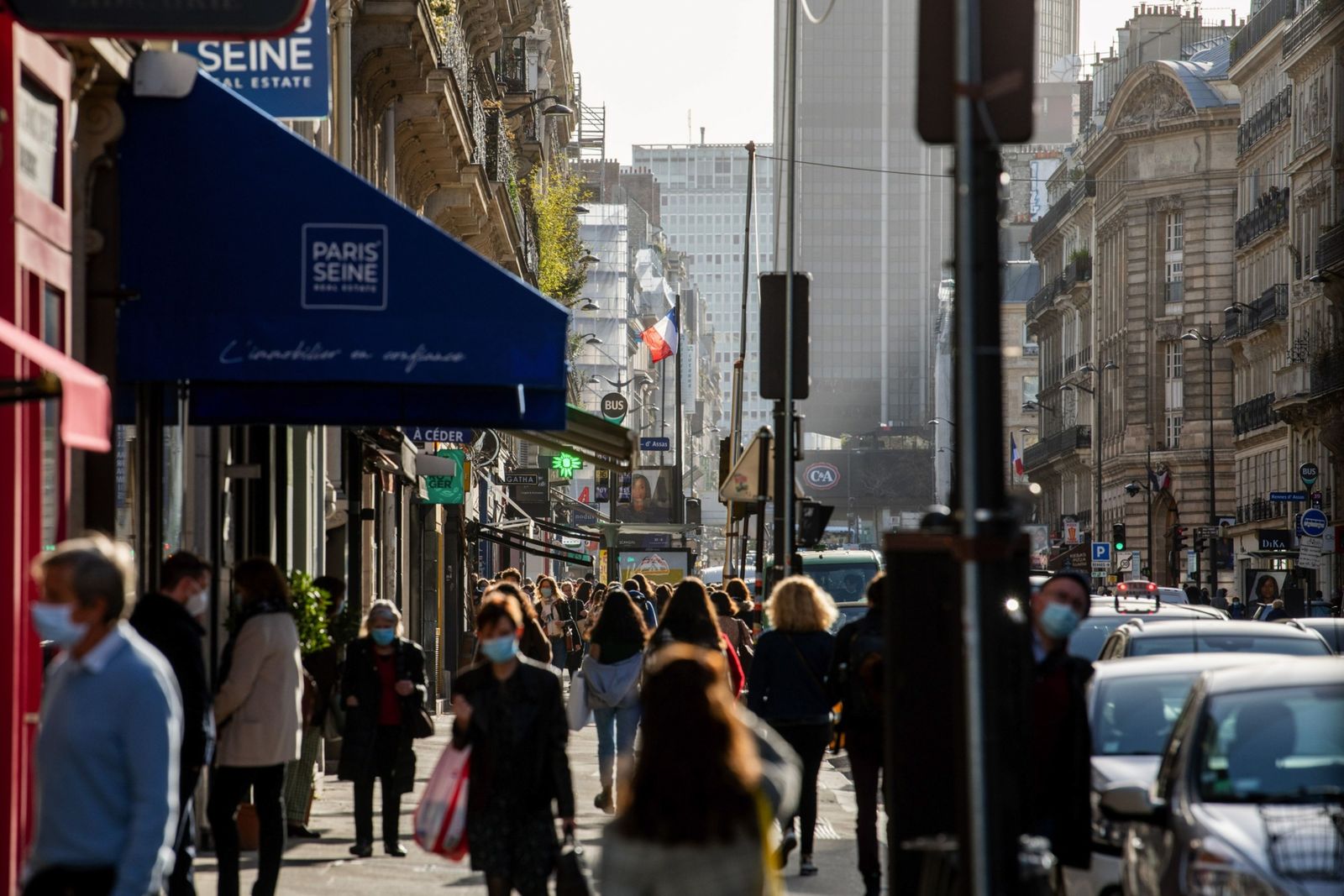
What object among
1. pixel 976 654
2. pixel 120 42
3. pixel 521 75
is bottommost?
pixel 976 654

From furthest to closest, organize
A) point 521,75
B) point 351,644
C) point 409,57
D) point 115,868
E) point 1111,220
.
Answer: point 1111,220
point 521,75
point 409,57
point 351,644
point 115,868

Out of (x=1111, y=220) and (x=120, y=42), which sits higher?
(x=1111, y=220)

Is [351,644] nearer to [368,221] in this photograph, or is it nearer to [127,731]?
[368,221]

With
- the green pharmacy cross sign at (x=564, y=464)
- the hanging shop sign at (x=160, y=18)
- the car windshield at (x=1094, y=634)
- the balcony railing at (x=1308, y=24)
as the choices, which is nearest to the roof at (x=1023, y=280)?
the balcony railing at (x=1308, y=24)

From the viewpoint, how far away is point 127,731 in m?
6.54

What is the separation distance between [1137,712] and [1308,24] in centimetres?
6040

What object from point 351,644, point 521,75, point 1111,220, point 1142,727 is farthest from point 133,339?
point 1111,220

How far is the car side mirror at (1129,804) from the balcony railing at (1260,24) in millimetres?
69805

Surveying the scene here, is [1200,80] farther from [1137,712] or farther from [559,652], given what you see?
[1137,712]

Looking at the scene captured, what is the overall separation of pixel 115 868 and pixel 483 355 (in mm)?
6075

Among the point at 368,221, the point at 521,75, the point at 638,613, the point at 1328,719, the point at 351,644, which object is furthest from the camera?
the point at 521,75

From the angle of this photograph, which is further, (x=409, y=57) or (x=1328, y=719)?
(x=409, y=57)

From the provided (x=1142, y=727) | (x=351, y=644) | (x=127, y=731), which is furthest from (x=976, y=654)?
(x=351, y=644)

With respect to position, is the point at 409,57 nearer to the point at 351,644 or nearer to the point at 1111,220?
the point at 351,644
